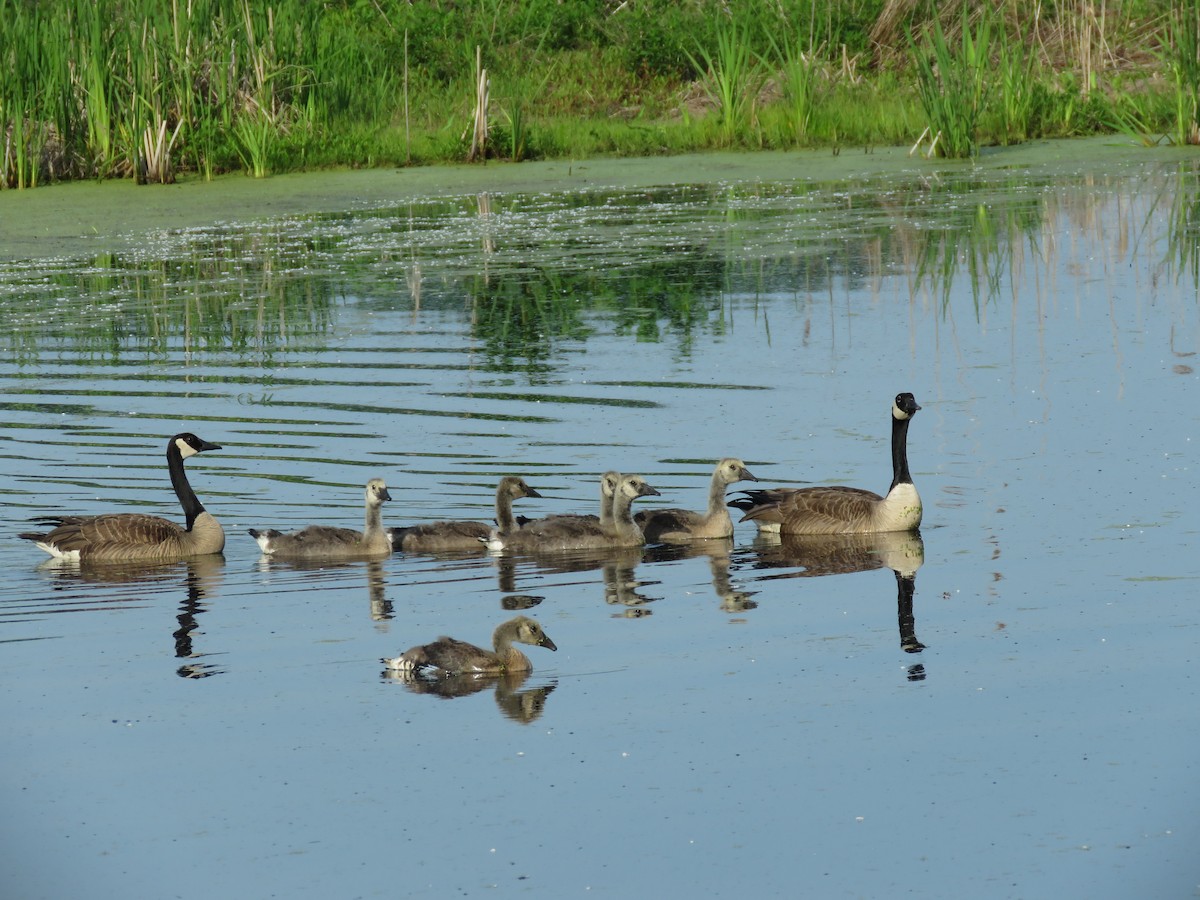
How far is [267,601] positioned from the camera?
9273mm

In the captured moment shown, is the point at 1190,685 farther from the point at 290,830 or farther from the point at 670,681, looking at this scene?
the point at 290,830

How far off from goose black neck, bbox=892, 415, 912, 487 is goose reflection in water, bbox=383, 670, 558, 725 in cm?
322

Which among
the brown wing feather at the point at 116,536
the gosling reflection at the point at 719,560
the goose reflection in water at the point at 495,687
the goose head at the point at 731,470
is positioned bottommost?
the goose reflection in water at the point at 495,687

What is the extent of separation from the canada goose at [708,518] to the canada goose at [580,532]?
250 millimetres

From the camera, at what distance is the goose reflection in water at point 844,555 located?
948 centimetres

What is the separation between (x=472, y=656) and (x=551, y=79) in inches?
865

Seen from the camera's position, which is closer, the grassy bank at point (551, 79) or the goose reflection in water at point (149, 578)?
the goose reflection in water at point (149, 578)

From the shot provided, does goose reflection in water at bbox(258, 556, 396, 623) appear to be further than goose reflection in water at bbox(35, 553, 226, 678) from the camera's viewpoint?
Yes

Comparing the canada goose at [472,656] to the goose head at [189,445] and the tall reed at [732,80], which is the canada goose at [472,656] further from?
the tall reed at [732,80]

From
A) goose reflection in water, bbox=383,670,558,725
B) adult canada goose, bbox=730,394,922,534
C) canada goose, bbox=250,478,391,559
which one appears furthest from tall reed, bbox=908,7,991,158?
goose reflection in water, bbox=383,670,558,725

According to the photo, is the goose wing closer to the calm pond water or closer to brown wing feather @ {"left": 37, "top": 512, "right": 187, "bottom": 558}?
brown wing feather @ {"left": 37, "top": 512, "right": 187, "bottom": 558}

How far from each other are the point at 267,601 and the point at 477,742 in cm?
268

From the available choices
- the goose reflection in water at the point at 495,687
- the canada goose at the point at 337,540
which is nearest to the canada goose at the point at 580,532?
the canada goose at the point at 337,540

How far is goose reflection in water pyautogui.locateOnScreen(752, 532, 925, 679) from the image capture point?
948 cm
